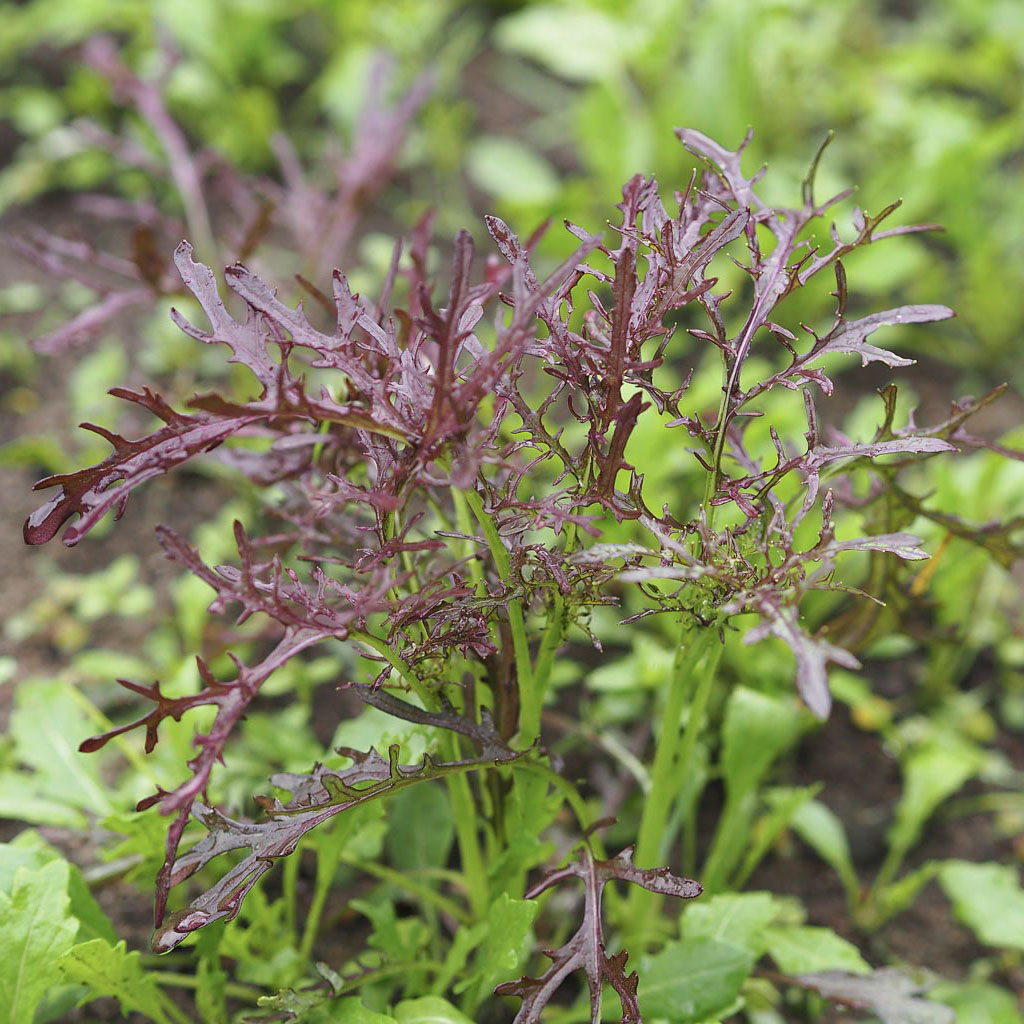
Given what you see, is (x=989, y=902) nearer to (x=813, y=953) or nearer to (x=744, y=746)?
(x=813, y=953)

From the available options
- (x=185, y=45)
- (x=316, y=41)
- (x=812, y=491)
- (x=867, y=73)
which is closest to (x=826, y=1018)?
(x=812, y=491)

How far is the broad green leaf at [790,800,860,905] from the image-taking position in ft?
4.99

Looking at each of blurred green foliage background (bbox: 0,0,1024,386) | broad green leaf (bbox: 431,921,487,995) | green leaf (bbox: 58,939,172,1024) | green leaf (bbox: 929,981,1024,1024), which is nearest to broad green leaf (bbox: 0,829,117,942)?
green leaf (bbox: 58,939,172,1024)

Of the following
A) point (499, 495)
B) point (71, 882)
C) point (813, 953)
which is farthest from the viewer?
point (813, 953)

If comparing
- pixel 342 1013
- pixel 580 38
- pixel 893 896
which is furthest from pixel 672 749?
pixel 580 38

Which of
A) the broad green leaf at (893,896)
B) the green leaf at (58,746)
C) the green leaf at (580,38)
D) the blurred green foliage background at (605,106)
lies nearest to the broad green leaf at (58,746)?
the green leaf at (58,746)

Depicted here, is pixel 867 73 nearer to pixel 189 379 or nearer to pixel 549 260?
pixel 549 260

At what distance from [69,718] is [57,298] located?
1.50m

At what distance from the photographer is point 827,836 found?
60.2 inches

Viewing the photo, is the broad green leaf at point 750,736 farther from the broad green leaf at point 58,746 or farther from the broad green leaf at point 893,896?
the broad green leaf at point 58,746

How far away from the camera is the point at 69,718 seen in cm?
142

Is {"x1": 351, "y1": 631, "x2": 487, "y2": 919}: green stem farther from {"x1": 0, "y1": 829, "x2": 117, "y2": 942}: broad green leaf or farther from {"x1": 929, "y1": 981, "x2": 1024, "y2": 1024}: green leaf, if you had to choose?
{"x1": 929, "y1": 981, "x2": 1024, "y2": 1024}: green leaf

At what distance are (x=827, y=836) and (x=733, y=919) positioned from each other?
15.5 inches

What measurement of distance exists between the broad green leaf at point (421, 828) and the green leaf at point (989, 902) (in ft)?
2.30
